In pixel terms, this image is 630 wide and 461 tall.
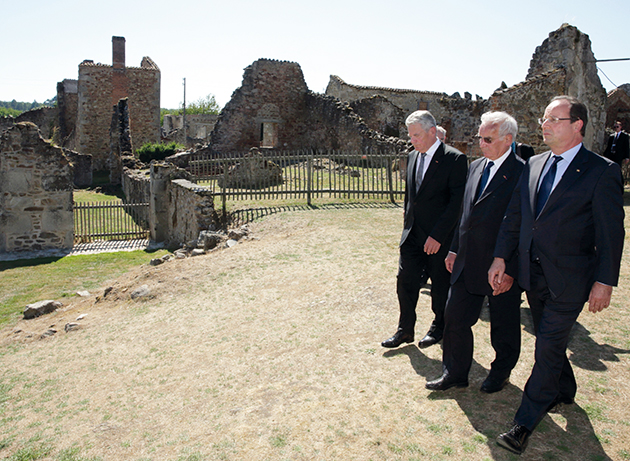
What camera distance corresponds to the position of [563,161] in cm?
293

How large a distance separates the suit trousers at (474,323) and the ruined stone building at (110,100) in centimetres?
3061

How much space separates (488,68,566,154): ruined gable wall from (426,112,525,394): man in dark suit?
1108 cm

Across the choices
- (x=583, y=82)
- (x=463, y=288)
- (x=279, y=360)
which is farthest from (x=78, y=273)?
(x=583, y=82)

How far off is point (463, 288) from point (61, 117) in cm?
3901

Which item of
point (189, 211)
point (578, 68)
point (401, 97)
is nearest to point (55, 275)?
point (189, 211)

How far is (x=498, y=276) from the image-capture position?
319cm

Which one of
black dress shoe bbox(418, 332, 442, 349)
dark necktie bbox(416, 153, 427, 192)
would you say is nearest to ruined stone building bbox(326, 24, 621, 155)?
dark necktie bbox(416, 153, 427, 192)

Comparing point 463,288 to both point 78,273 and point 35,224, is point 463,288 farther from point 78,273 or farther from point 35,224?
point 35,224

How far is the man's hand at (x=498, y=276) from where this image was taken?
3191mm

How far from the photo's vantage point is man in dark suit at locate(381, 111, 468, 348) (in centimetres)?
407

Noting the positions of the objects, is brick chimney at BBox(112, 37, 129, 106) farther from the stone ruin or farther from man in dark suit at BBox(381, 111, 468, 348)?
man in dark suit at BBox(381, 111, 468, 348)

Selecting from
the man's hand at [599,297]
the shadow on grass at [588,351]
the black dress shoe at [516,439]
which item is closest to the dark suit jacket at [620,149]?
the shadow on grass at [588,351]

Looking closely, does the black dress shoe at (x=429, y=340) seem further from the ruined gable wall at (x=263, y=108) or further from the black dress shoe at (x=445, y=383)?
the ruined gable wall at (x=263, y=108)

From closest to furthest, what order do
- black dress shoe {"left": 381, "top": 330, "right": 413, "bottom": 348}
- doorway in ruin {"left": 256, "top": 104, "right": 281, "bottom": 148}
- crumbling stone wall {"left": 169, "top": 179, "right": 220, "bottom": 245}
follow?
black dress shoe {"left": 381, "top": 330, "right": 413, "bottom": 348} → crumbling stone wall {"left": 169, "top": 179, "right": 220, "bottom": 245} → doorway in ruin {"left": 256, "top": 104, "right": 281, "bottom": 148}
